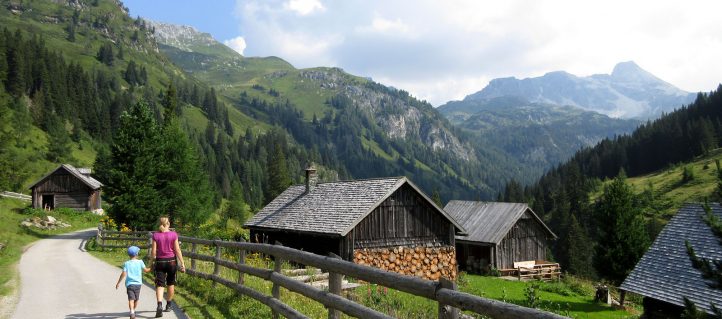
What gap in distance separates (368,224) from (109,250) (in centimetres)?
1555

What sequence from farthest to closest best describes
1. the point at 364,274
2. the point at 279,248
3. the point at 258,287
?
the point at 258,287
the point at 279,248
the point at 364,274

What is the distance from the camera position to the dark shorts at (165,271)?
11.2 meters

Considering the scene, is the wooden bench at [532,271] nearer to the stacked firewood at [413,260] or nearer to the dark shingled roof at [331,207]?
the stacked firewood at [413,260]

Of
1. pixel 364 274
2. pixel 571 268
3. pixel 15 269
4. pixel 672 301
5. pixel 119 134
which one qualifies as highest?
pixel 119 134

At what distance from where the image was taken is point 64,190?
63469mm

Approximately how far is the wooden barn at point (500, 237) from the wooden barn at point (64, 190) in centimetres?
4782

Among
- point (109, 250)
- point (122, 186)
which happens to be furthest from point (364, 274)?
point (122, 186)

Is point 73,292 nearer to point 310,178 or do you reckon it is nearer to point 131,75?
point 310,178

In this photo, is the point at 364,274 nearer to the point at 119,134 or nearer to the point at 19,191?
the point at 119,134

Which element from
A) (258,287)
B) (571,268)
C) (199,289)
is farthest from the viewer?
(571,268)

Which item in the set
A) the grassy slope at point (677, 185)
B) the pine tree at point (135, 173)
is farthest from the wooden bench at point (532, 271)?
the grassy slope at point (677, 185)

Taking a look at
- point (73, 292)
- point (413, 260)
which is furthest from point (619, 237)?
point (73, 292)

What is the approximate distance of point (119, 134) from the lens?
123 feet

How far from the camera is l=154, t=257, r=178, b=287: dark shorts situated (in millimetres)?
11219
